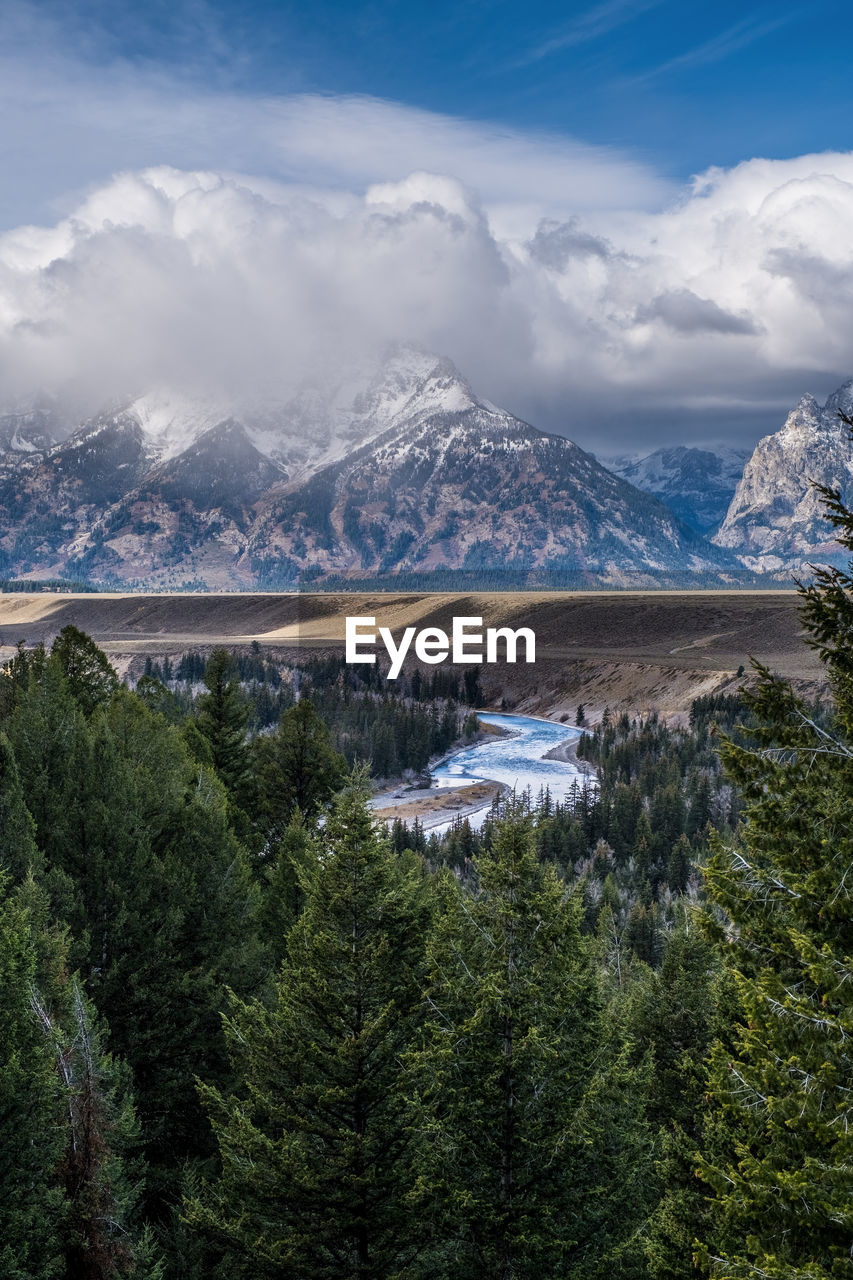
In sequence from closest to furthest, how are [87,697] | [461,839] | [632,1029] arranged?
[632,1029] → [87,697] → [461,839]

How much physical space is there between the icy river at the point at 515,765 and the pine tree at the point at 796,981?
313ft

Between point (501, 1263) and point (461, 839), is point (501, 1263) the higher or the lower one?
the higher one

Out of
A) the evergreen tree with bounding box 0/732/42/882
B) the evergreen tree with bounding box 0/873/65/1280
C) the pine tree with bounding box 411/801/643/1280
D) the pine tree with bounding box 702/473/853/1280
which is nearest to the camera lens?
the pine tree with bounding box 702/473/853/1280

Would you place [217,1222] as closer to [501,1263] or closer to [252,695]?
[501,1263]

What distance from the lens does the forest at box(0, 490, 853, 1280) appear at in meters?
11.6

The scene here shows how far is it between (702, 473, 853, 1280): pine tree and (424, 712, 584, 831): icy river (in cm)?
9528

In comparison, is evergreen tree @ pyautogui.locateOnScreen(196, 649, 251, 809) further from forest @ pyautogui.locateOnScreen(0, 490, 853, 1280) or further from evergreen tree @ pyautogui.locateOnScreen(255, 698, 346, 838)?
forest @ pyautogui.locateOnScreen(0, 490, 853, 1280)

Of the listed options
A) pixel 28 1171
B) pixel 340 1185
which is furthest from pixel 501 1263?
pixel 28 1171

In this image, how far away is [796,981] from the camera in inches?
467

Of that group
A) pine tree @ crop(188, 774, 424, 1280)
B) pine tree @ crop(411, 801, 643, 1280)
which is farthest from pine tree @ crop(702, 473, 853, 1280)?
pine tree @ crop(188, 774, 424, 1280)

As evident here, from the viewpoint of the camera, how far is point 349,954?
16.5m

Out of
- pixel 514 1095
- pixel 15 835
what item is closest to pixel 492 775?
pixel 15 835

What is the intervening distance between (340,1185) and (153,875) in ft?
48.6

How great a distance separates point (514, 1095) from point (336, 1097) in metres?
2.81
